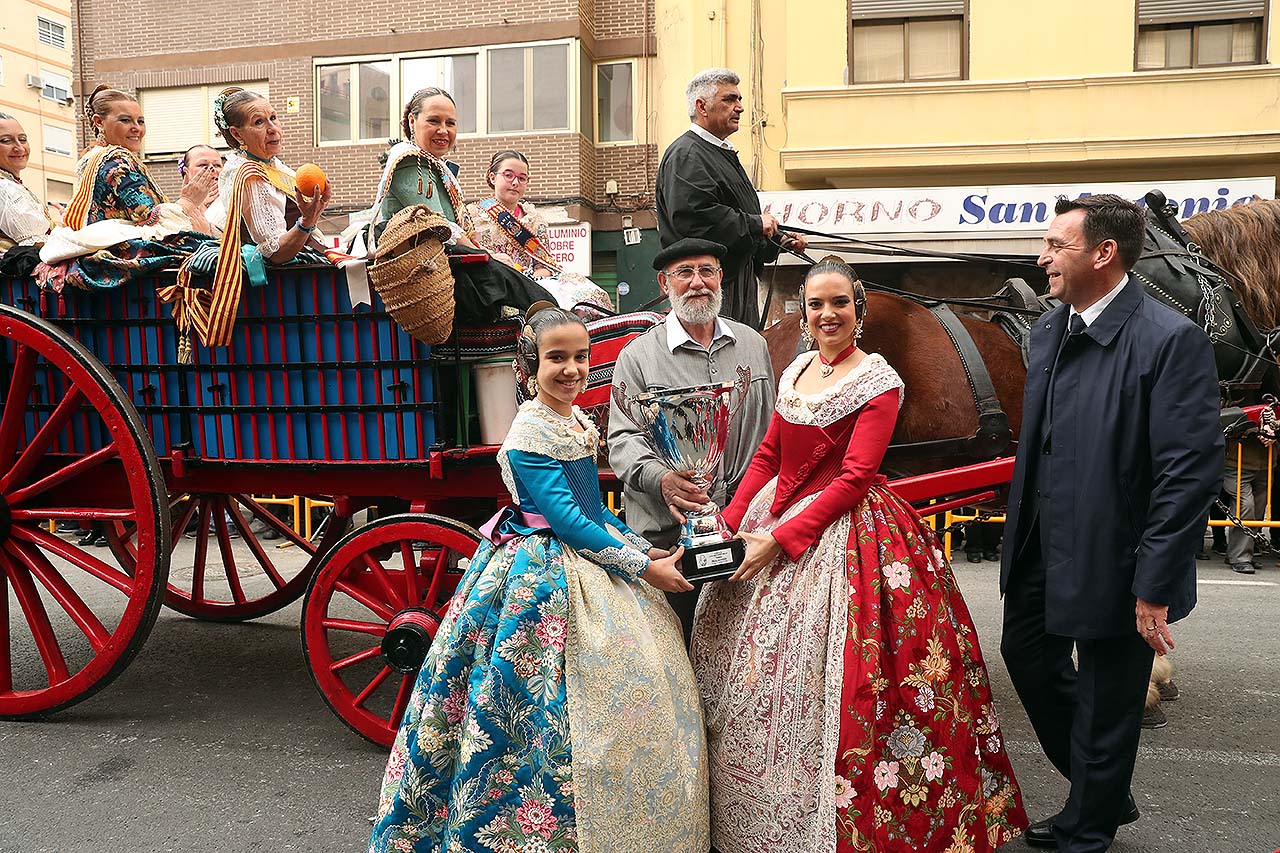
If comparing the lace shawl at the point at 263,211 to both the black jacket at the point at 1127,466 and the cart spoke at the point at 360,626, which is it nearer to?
the cart spoke at the point at 360,626

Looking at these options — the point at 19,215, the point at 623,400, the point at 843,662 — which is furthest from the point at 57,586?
the point at 843,662

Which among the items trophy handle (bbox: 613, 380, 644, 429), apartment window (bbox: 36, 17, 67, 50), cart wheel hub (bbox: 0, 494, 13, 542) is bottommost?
cart wheel hub (bbox: 0, 494, 13, 542)

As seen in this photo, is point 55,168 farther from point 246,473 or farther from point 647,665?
point 647,665

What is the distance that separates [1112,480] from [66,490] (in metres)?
4.09

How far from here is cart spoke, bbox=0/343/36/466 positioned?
3.94 metres

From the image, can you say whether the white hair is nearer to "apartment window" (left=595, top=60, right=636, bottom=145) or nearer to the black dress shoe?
the black dress shoe

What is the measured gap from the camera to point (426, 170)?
3.86 metres

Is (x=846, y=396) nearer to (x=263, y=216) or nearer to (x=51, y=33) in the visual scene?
(x=263, y=216)

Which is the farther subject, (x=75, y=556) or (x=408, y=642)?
(x=75, y=556)

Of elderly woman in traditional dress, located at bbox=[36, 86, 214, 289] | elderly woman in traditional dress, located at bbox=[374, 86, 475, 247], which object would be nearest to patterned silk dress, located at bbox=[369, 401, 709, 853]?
elderly woman in traditional dress, located at bbox=[374, 86, 475, 247]

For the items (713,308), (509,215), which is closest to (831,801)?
(713,308)

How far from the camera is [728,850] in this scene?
2803mm

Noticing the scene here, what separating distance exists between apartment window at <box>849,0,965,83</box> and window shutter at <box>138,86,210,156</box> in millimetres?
9970

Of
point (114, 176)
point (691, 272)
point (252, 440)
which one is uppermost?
point (114, 176)
